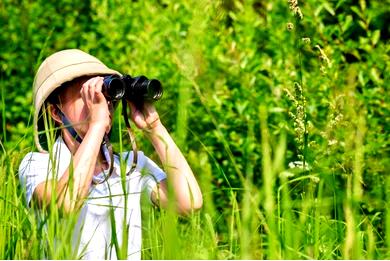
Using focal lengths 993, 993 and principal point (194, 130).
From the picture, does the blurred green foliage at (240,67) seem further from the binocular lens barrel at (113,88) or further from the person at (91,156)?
the binocular lens barrel at (113,88)

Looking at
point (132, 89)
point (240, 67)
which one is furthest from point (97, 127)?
point (240, 67)

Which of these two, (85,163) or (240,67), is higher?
(240,67)

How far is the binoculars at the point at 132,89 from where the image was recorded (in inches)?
117

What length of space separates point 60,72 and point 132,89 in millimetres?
257

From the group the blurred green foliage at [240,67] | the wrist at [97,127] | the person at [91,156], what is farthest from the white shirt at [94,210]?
the blurred green foliage at [240,67]

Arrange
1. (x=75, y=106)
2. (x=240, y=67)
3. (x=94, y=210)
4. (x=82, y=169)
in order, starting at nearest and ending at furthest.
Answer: (x=82, y=169)
(x=94, y=210)
(x=75, y=106)
(x=240, y=67)

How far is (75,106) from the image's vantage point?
10.3 ft

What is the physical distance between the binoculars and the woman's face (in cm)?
6

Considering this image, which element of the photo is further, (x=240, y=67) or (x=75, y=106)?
(x=240, y=67)

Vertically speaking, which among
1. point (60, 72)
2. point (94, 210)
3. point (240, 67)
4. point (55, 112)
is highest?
point (240, 67)

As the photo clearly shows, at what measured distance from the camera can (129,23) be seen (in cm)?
614

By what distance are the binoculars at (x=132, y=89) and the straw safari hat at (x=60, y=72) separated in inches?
5.0

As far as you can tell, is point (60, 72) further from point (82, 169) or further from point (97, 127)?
point (82, 169)

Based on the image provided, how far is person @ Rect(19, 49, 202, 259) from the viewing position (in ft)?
9.43
